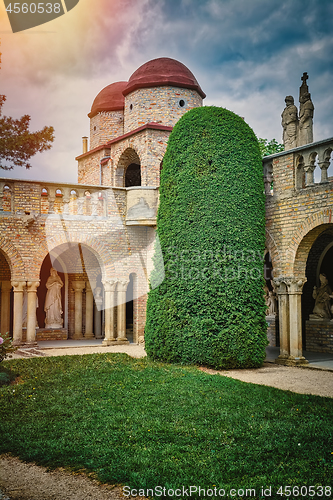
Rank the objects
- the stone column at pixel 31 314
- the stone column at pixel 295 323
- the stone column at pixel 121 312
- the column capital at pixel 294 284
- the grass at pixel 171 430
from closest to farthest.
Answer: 1. the grass at pixel 171 430
2. the stone column at pixel 295 323
3. the column capital at pixel 294 284
4. the stone column at pixel 31 314
5. the stone column at pixel 121 312

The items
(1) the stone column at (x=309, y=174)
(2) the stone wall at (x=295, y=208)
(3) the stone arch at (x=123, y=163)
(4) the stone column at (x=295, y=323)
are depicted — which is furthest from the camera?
(3) the stone arch at (x=123, y=163)

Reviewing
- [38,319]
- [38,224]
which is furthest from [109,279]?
[38,319]

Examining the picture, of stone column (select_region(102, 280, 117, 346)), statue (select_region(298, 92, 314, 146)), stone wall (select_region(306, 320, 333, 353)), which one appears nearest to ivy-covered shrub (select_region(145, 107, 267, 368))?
stone wall (select_region(306, 320, 333, 353))

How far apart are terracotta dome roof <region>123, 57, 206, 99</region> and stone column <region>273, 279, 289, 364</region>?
11150mm

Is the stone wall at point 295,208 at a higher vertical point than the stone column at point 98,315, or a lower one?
higher

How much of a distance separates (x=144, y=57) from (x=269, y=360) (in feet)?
52.4

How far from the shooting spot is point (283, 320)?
12.1 metres

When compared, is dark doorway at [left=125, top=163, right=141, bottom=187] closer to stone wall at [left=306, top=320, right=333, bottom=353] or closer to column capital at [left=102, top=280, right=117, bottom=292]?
column capital at [left=102, top=280, right=117, bottom=292]

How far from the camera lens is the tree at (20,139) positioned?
17.4m

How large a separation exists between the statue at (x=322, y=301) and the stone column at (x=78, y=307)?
8.93m

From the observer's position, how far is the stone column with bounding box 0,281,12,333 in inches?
664

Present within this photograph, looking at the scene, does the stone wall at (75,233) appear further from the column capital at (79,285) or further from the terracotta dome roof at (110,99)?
the terracotta dome roof at (110,99)
